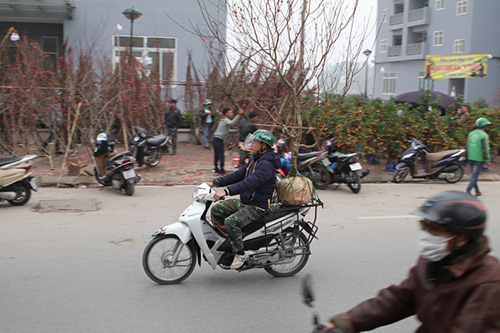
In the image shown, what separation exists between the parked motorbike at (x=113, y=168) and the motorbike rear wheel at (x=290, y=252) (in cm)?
503

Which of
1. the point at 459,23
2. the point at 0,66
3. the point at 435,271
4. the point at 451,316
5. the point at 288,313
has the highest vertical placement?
the point at 459,23

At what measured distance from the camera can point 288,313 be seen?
4816 millimetres

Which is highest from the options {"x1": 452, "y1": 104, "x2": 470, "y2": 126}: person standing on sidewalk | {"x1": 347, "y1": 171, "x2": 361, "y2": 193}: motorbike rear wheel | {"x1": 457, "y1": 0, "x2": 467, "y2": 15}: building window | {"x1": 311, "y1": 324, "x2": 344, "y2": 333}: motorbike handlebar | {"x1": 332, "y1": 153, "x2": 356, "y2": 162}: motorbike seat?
{"x1": 457, "y1": 0, "x2": 467, "y2": 15}: building window

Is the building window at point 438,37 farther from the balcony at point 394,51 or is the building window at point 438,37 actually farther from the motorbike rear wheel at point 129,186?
the motorbike rear wheel at point 129,186

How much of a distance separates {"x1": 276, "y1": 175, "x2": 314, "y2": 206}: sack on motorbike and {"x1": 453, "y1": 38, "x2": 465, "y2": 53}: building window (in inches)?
1488

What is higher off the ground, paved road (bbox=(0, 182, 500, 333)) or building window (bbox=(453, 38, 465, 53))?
building window (bbox=(453, 38, 465, 53))

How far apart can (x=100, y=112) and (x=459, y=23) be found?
115 ft

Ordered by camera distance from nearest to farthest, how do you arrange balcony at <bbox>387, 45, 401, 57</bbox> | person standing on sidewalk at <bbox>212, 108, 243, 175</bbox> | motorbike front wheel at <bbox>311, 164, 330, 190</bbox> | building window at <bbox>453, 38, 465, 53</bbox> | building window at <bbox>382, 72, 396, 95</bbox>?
motorbike front wheel at <bbox>311, 164, 330, 190</bbox>, person standing on sidewalk at <bbox>212, 108, 243, 175</bbox>, building window at <bbox>453, 38, 465, 53</bbox>, balcony at <bbox>387, 45, 401, 57</bbox>, building window at <bbox>382, 72, 396, 95</bbox>

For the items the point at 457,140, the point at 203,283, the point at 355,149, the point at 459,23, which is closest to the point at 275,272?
the point at 203,283

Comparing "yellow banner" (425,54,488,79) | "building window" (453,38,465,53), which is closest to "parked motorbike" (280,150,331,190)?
"yellow banner" (425,54,488,79)

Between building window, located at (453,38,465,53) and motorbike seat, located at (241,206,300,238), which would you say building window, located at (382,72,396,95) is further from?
motorbike seat, located at (241,206,300,238)

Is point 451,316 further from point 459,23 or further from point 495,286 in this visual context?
point 459,23

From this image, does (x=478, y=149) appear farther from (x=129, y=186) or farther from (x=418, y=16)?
(x=418, y=16)

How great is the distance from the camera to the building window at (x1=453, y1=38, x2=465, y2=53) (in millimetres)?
39312
